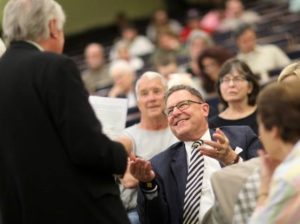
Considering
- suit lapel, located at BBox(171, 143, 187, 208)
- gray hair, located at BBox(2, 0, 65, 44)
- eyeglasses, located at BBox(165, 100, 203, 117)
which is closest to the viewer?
A: gray hair, located at BBox(2, 0, 65, 44)

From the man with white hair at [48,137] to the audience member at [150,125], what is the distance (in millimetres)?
1330

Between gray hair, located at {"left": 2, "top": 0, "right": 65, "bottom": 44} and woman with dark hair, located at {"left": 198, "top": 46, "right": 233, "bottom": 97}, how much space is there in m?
3.27

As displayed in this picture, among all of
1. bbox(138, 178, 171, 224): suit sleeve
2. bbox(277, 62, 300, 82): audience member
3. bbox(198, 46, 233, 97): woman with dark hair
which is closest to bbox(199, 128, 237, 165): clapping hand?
bbox(138, 178, 171, 224): suit sleeve

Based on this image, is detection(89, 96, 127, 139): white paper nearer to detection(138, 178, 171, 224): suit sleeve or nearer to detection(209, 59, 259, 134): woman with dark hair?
detection(138, 178, 171, 224): suit sleeve

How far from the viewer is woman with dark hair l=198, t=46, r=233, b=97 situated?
215 inches

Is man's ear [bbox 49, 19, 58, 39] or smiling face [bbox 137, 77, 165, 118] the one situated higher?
man's ear [bbox 49, 19, 58, 39]

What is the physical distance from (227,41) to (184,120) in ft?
19.6

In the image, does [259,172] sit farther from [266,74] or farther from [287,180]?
[266,74]

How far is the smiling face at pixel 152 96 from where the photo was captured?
3.73 metres

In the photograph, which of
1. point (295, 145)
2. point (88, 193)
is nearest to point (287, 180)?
point (295, 145)

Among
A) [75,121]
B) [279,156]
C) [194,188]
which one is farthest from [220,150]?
[75,121]

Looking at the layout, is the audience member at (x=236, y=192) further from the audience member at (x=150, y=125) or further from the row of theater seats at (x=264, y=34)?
the row of theater seats at (x=264, y=34)

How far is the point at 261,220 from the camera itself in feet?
6.31

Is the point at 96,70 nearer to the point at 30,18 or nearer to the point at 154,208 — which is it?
the point at 154,208
